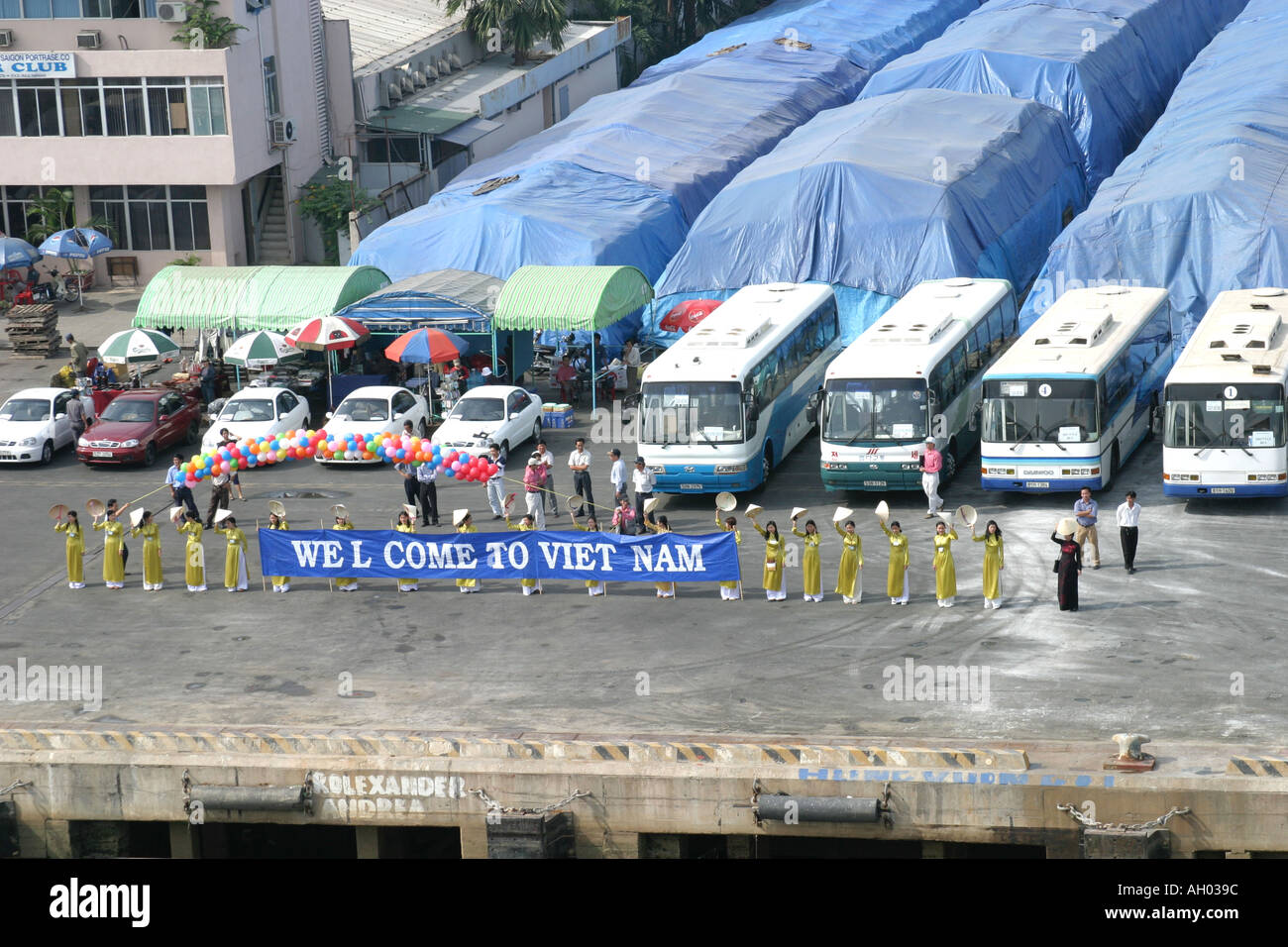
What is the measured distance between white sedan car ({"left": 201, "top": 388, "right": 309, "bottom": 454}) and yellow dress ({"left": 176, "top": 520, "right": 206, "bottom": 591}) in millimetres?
6975

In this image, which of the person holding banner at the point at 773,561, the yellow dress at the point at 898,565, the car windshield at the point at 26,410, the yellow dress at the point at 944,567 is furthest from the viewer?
the car windshield at the point at 26,410

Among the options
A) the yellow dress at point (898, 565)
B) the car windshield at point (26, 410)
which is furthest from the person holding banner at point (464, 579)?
the car windshield at point (26, 410)

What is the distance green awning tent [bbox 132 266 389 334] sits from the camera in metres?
39.9

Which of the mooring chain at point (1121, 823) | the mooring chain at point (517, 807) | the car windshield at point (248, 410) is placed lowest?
the car windshield at point (248, 410)

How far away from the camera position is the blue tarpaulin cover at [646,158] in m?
43.4

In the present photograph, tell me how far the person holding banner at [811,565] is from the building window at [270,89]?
95.1ft

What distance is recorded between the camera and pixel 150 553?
29.0 m

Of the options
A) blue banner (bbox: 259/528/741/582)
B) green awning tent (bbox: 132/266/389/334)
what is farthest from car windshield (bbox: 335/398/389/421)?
blue banner (bbox: 259/528/741/582)

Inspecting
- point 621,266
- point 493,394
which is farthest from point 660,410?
point 621,266

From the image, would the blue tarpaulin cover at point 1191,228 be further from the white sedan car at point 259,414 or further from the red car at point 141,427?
the red car at point 141,427

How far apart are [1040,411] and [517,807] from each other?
14.0m

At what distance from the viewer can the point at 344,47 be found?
54.4 m

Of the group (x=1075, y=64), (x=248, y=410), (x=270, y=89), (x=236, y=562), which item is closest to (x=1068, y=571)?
(x=236, y=562)

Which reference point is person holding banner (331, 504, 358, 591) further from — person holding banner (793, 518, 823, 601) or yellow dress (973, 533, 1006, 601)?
yellow dress (973, 533, 1006, 601)
